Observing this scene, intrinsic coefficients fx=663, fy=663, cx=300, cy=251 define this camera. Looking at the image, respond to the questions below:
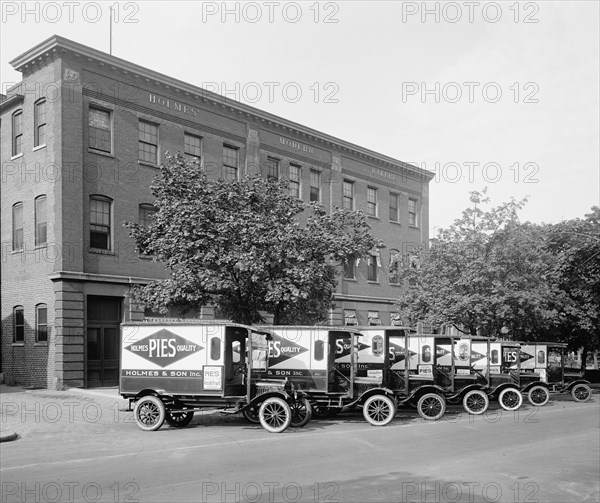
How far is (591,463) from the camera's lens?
11547 mm

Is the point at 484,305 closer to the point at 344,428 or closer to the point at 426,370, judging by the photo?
the point at 426,370

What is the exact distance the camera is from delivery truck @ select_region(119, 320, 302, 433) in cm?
1616

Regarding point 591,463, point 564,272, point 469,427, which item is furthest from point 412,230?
point 591,463

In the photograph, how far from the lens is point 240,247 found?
19969 mm

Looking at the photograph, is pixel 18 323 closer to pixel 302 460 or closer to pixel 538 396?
pixel 302 460

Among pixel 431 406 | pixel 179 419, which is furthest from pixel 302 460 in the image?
pixel 431 406

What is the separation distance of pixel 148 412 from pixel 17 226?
14.8 meters

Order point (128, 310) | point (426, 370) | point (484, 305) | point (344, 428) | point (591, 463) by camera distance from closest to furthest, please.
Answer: point (591, 463)
point (344, 428)
point (426, 370)
point (484, 305)
point (128, 310)

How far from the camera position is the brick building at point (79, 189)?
994 inches

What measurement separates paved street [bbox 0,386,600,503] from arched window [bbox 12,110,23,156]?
12828mm

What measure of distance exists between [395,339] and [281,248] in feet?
14.7

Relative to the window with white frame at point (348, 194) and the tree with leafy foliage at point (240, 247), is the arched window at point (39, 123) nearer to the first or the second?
the tree with leafy foliage at point (240, 247)

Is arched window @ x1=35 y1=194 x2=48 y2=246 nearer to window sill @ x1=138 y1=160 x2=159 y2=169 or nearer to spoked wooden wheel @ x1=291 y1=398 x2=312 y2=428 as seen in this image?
window sill @ x1=138 y1=160 x2=159 y2=169

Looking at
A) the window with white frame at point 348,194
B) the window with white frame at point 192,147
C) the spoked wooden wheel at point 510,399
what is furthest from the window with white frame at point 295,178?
the spoked wooden wheel at point 510,399
